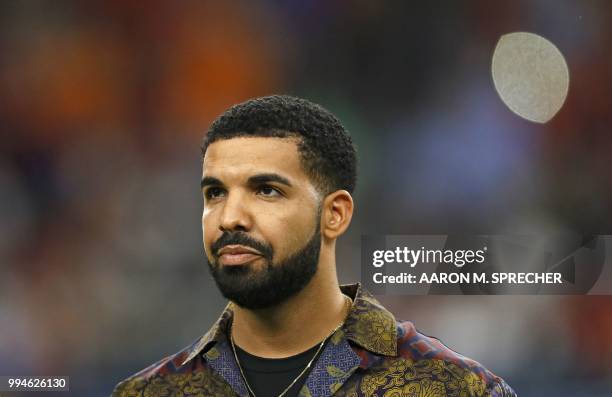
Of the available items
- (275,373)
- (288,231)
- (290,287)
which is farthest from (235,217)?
(275,373)

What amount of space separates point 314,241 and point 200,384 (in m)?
0.70

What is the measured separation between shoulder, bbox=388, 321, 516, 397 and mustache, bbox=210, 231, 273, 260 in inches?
25.8

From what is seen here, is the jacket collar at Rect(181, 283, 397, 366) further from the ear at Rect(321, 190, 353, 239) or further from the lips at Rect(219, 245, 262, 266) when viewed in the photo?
the lips at Rect(219, 245, 262, 266)

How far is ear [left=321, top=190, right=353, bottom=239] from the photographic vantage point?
2.96 m

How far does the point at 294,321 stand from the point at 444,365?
56 cm

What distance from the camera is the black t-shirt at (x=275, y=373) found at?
A: 2.94m

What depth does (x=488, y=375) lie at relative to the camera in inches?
123

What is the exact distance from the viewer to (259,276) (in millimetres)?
2781

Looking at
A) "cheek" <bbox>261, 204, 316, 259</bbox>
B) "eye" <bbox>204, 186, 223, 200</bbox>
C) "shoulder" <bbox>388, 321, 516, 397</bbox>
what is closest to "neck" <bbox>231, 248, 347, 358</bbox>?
"cheek" <bbox>261, 204, 316, 259</bbox>

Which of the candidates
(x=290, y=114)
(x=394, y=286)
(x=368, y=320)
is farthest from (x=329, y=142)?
(x=394, y=286)

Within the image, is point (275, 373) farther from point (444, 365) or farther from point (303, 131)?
point (303, 131)

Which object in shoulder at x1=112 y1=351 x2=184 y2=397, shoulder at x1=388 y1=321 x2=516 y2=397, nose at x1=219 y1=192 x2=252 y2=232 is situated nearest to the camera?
nose at x1=219 y1=192 x2=252 y2=232

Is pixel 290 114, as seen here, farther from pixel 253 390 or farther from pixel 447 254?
pixel 447 254

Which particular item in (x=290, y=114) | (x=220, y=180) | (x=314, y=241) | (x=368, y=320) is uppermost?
(x=290, y=114)
